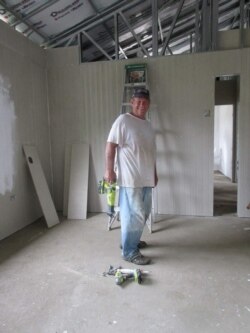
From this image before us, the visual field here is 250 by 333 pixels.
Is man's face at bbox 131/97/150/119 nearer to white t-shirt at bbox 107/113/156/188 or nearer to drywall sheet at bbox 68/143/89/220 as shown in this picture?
white t-shirt at bbox 107/113/156/188

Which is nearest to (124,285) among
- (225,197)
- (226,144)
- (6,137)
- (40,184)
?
(40,184)

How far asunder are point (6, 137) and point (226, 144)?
578 centimetres

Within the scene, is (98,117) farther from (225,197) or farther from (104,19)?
(225,197)

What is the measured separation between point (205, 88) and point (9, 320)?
10.7 ft

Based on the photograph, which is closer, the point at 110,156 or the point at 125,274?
the point at 125,274

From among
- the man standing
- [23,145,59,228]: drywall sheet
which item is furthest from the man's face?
[23,145,59,228]: drywall sheet

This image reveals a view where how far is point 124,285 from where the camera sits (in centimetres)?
215

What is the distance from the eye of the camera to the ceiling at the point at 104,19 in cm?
334

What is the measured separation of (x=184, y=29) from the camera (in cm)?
520

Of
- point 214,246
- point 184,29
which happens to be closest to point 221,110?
point 184,29

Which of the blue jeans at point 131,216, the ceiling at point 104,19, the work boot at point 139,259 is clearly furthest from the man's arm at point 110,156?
the ceiling at point 104,19

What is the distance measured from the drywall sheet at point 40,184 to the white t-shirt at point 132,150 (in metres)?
1.55

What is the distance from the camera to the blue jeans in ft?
8.13

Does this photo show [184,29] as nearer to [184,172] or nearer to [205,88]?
[205,88]
